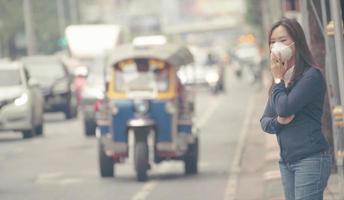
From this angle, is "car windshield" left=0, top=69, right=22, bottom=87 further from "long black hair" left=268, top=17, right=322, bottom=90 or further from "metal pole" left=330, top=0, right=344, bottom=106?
"long black hair" left=268, top=17, right=322, bottom=90

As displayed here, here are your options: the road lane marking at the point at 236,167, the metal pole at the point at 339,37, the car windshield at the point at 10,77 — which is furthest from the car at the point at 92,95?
the metal pole at the point at 339,37

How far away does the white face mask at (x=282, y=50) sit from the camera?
25.0 ft

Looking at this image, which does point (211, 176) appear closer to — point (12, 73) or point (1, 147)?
point (1, 147)

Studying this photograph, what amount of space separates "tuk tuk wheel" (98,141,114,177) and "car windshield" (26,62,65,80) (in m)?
17.8

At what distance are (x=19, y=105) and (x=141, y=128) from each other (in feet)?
35.6

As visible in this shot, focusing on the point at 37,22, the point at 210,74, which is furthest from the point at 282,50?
the point at 37,22

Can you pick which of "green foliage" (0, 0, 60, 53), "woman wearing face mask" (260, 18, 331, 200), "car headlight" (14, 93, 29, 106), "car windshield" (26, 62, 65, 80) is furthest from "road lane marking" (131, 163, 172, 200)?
"green foliage" (0, 0, 60, 53)

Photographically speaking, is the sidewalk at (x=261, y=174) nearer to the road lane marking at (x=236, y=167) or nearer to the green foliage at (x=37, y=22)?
the road lane marking at (x=236, y=167)

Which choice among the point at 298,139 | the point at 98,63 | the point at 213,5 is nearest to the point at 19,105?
the point at 98,63

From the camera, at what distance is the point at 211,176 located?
60.3ft

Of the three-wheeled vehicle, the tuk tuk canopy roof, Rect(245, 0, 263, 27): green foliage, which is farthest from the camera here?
Rect(245, 0, 263, 27): green foliage

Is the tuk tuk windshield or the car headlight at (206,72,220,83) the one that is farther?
the car headlight at (206,72,220,83)

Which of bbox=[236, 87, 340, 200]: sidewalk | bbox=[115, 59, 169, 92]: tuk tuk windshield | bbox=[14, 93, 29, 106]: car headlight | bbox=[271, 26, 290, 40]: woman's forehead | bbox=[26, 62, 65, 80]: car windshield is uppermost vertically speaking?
bbox=[271, 26, 290, 40]: woman's forehead

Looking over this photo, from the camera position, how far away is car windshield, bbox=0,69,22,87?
92.1ft
